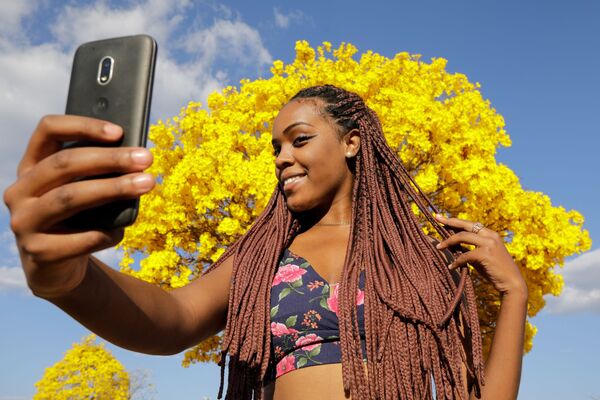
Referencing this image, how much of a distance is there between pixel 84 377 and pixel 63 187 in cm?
Answer: 2220

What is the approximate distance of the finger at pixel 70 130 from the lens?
124cm

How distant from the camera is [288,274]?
2.78m

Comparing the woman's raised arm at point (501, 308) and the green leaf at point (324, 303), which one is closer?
the woman's raised arm at point (501, 308)

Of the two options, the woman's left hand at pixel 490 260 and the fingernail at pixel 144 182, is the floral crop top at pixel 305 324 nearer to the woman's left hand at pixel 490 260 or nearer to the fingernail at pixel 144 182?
the woman's left hand at pixel 490 260

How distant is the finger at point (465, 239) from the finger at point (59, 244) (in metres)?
1.86

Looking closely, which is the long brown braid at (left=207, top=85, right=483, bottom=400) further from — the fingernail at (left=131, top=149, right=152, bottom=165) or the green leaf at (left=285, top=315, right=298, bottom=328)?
the fingernail at (left=131, top=149, right=152, bottom=165)

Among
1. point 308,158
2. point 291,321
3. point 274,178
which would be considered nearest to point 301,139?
point 308,158

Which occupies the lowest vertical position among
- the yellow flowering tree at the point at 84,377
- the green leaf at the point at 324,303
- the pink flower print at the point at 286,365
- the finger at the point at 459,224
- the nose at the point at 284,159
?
the pink flower print at the point at 286,365

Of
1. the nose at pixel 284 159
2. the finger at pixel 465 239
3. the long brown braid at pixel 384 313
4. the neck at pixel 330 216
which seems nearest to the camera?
the long brown braid at pixel 384 313

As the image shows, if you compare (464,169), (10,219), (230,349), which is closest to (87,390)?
(464,169)

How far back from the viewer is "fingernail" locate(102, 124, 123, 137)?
1.24m

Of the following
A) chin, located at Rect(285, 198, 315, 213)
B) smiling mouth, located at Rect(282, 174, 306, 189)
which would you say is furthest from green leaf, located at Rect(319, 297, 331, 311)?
smiling mouth, located at Rect(282, 174, 306, 189)

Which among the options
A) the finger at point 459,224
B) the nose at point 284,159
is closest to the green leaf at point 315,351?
the finger at point 459,224

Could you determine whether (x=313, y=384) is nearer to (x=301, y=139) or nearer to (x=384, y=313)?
(x=384, y=313)
